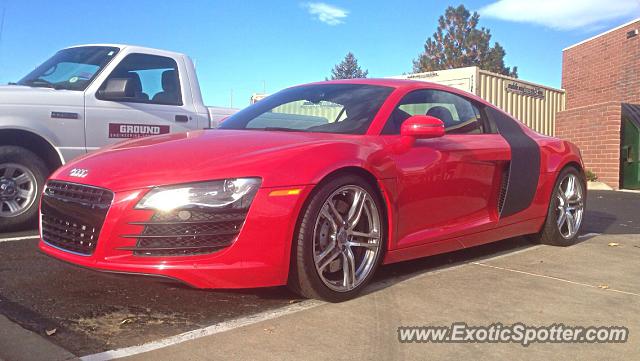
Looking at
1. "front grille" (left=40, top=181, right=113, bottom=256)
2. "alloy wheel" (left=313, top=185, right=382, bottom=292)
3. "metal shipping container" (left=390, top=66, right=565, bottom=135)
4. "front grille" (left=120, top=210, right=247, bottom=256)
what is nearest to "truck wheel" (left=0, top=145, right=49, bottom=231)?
"front grille" (left=40, top=181, right=113, bottom=256)

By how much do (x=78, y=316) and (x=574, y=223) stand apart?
14.8 ft

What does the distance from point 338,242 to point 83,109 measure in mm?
3485

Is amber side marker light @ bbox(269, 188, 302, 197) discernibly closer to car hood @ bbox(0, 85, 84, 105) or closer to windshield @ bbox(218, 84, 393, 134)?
windshield @ bbox(218, 84, 393, 134)

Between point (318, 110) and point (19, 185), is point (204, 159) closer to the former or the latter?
point (318, 110)

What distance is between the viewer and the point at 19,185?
5.30m

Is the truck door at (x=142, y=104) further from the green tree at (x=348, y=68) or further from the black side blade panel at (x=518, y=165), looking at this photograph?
the green tree at (x=348, y=68)

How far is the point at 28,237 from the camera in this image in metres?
5.04

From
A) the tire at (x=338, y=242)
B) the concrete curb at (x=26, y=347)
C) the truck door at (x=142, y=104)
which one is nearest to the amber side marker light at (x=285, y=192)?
the tire at (x=338, y=242)

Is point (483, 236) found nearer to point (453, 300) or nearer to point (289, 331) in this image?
point (453, 300)

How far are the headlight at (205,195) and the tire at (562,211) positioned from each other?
10.8 feet

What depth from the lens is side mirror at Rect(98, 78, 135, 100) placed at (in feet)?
18.5

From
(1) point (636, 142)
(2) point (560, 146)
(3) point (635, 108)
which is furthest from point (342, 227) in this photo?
(3) point (635, 108)

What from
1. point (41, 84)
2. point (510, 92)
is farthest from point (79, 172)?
point (510, 92)

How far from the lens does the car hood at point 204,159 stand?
3.01m
